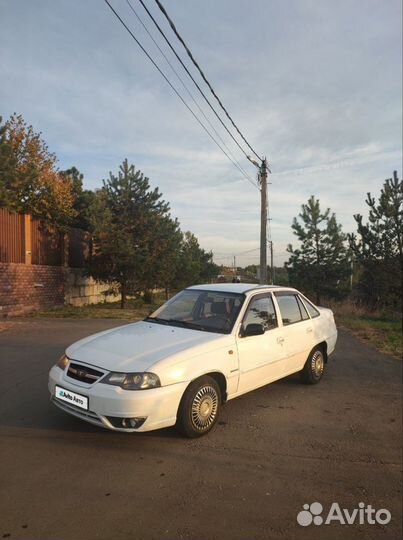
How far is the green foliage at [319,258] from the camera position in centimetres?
2850

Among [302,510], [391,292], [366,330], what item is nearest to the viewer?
[302,510]

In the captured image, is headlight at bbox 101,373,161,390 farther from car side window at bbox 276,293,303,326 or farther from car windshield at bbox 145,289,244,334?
car side window at bbox 276,293,303,326

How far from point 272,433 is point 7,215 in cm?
1214

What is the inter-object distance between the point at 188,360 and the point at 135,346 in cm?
60

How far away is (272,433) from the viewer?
438cm

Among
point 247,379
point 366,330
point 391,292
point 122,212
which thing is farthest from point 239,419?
point 391,292

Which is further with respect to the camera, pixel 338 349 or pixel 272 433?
pixel 338 349

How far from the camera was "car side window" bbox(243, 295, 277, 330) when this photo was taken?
5.14 m

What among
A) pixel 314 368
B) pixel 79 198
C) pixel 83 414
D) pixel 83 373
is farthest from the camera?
pixel 79 198

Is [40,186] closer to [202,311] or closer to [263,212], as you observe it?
[263,212]

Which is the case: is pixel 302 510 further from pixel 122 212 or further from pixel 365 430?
pixel 122 212

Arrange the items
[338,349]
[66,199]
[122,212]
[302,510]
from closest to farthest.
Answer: [302,510], [338,349], [122,212], [66,199]

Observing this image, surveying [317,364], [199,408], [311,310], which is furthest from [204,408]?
[311,310]

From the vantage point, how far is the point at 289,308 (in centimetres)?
597
